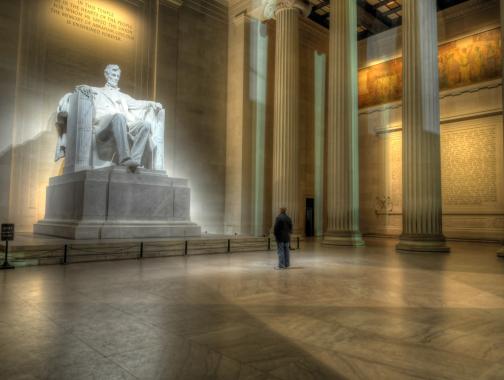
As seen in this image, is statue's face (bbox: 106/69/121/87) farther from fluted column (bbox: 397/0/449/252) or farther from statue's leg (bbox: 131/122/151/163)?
fluted column (bbox: 397/0/449/252)

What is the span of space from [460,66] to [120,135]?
1351cm

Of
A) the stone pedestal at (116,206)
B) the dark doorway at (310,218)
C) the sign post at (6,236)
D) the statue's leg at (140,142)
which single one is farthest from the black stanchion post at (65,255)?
the dark doorway at (310,218)

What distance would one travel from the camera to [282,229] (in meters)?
7.33

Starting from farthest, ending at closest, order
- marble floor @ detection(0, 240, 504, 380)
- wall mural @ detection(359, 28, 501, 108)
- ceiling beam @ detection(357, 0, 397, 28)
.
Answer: ceiling beam @ detection(357, 0, 397, 28)
wall mural @ detection(359, 28, 501, 108)
marble floor @ detection(0, 240, 504, 380)

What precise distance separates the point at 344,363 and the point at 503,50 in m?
9.76

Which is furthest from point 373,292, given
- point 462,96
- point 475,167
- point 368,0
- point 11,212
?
point 368,0

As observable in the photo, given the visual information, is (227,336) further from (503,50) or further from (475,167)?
(475,167)

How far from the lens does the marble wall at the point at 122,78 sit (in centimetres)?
1197

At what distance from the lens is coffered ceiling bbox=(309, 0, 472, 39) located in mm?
18281

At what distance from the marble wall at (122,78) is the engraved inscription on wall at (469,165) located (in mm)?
9049

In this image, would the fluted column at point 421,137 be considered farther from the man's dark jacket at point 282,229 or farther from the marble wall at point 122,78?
the marble wall at point 122,78

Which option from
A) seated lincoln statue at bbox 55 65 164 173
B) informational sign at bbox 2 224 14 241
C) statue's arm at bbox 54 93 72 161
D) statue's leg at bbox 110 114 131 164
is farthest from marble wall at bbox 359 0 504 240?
informational sign at bbox 2 224 14 241

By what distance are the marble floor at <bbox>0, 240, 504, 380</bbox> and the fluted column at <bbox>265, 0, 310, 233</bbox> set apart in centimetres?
808

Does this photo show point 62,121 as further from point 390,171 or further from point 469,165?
point 469,165
